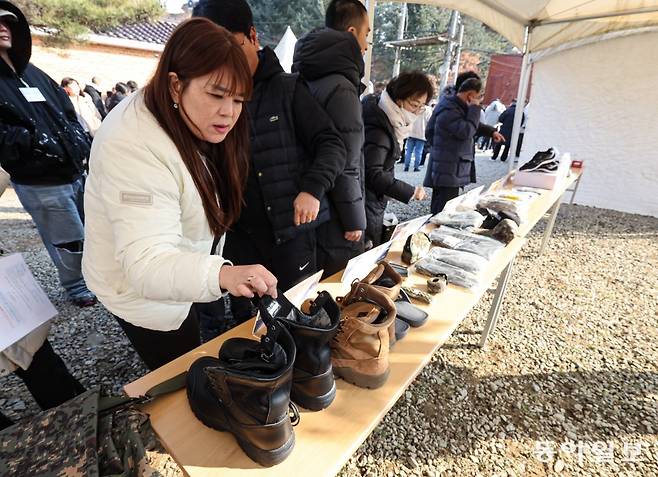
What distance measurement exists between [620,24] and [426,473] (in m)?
5.68

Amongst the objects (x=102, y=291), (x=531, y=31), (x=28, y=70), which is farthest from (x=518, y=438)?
(x=531, y=31)

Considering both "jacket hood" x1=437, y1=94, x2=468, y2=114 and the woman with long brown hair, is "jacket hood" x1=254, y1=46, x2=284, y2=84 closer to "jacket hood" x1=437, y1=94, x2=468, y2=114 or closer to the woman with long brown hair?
the woman with long brown hair

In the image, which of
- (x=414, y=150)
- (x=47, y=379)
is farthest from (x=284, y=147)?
(x=414, y=150)

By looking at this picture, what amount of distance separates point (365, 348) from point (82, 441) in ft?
2.06

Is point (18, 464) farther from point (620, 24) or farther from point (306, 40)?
point (620, 24)

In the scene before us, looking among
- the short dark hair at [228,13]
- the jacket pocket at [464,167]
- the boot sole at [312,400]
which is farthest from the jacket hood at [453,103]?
the boot sole at [312,400]

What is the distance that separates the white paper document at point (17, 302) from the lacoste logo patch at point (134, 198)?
0.63 meters

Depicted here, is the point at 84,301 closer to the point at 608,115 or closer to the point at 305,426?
the point at 305,426

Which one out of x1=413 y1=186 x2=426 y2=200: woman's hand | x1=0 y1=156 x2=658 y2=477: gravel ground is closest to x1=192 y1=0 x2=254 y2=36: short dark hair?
x1=413 y1=186 x2=426 y2=200: woman's hand

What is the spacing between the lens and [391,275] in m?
1.22

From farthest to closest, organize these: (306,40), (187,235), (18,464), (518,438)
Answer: (518,438)
(306,40)
(187,235)
(18,464)

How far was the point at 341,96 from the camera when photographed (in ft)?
5.01

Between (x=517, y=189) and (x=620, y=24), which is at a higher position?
(x=620, y=24)

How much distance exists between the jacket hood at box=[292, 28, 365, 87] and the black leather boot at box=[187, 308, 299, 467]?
1.25 m
